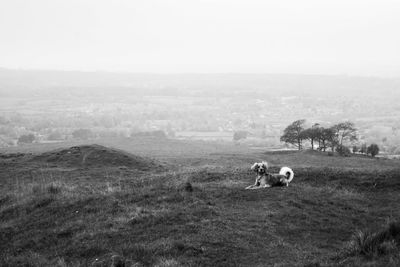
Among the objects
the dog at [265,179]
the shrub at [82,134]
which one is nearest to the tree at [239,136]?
the shrub at [82,134]

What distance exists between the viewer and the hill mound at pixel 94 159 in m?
31.7

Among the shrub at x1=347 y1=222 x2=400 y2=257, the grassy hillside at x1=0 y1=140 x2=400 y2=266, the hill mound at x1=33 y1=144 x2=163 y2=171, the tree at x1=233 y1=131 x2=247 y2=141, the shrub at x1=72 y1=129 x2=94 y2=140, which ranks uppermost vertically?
the shrub at x1=347 y1=222 x2=400 y2=257

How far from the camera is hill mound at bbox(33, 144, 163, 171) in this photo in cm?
3167

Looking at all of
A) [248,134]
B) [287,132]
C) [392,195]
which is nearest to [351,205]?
[392,195]

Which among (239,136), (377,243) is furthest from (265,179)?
(239,136)

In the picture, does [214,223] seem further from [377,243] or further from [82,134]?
[82,134]

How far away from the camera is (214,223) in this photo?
1243 centimetres

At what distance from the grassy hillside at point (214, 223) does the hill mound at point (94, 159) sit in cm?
1181

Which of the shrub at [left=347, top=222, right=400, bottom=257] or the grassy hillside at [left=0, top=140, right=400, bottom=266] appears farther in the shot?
the grassy hillside at [left=0, top=140, right=400, bottom=266]

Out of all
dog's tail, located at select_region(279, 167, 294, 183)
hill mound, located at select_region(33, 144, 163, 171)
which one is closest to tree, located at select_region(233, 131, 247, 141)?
hill mound, located at select_region(33, 144, 163, 171)

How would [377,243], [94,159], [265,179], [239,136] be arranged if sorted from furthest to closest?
[239,136], [94,159], [265,179], [377,243]

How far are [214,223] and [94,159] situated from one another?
21.6 meters

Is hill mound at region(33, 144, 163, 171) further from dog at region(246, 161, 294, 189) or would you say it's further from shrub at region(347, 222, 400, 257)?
shrub at region(347, 222, 400, 257)

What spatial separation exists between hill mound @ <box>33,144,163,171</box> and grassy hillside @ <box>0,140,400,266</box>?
38.7ft
